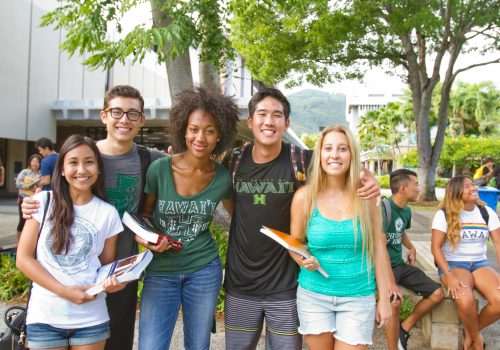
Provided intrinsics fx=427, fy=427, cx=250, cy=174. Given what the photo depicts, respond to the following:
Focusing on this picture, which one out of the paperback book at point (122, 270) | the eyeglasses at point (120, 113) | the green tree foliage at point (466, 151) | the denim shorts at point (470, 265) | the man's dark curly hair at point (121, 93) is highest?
the green tree foliage at point (466, 151)

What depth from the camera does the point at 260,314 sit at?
262 cm

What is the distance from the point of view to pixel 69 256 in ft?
7.50

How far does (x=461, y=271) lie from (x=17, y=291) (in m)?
5.04

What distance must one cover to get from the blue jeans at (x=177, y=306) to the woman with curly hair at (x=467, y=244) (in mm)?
2376

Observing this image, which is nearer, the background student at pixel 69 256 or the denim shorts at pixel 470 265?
the background student at pixel 69 256

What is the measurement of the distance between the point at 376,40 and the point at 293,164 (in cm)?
1425

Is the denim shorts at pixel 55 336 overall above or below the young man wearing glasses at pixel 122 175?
below

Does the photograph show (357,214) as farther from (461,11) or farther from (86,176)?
(461,11)

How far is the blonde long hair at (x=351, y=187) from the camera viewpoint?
8.08 feet

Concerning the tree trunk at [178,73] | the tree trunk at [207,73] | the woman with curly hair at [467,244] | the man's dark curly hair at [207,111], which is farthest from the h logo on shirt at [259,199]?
the tree trunk at [207,73]

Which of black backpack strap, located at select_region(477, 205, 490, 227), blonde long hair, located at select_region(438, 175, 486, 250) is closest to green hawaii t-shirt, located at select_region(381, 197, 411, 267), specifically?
blonde long hair, located at select_region(438, 175, 486, 250)

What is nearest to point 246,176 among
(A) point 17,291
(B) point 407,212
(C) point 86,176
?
(C) point 86,176

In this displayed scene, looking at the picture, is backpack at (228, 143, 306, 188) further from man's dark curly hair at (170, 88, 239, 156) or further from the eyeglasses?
the eyeglasses

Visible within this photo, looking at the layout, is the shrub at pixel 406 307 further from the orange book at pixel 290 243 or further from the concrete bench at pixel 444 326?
the orange book at pixel 290 243
